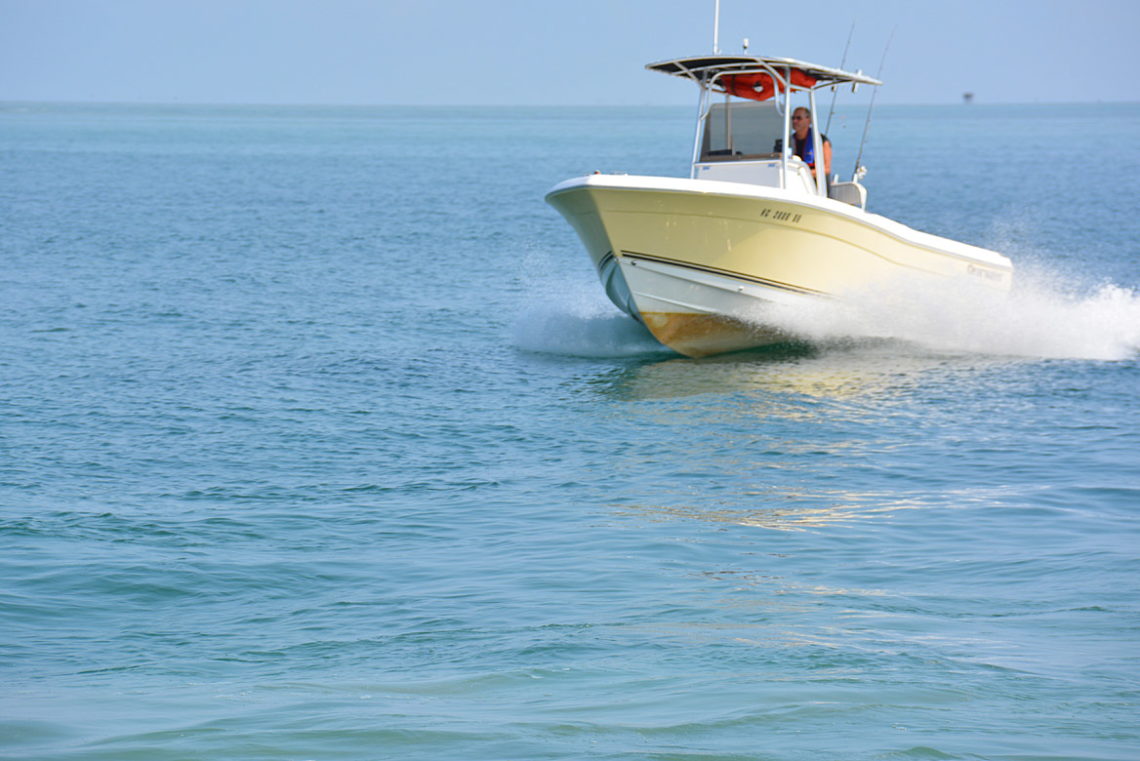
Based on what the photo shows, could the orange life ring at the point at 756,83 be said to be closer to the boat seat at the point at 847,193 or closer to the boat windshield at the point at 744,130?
the boat windshield at the point at 744,130

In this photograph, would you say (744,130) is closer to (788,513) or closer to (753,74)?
(753,74)

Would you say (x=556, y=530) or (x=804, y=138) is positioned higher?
(x=804, y=138)

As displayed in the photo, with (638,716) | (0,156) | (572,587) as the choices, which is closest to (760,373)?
(572,587)

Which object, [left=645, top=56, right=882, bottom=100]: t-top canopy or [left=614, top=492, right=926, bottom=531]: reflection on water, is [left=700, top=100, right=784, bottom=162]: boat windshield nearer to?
[left=645, top=56, right=882, bottom=100]: t-top canopy

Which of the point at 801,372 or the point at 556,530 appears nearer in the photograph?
the point at 556,530

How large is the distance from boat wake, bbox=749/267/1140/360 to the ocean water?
44mm

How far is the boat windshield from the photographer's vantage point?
17094 millimetres

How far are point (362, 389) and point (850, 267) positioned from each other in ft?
19.2

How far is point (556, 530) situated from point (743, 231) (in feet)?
23.0

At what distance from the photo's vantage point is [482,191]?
5447cm

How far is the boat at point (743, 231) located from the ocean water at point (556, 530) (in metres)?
0.46

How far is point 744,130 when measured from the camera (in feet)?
56.4

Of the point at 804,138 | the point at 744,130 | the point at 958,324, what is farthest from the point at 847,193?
the point at 958,324

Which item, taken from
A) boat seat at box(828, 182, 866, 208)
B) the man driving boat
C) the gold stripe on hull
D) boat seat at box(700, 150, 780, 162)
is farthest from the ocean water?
boat seat at box(700, 150, 780, 162)
